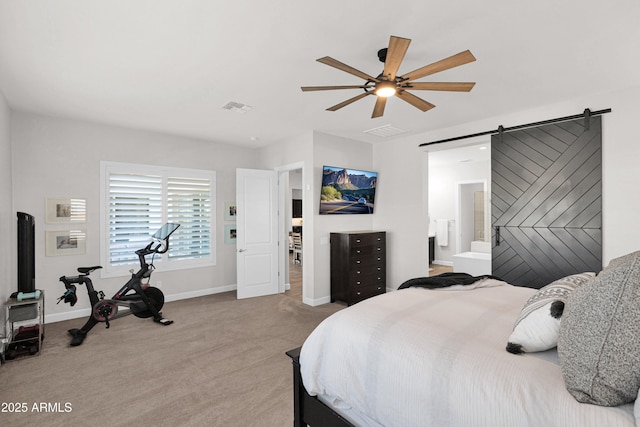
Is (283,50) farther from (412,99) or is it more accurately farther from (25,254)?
(25,254)

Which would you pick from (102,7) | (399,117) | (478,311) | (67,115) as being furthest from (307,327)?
(67,115)

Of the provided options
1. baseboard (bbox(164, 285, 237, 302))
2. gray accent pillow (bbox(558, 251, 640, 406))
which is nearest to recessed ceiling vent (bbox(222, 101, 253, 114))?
baseboard (bbox(164, 285, 237, 302))

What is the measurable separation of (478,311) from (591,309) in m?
0.86

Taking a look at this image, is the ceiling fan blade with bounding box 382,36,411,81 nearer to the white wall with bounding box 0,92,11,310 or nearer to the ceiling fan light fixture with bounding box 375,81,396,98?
the ceiling fan light fixture with bounding box 375,81,396,98

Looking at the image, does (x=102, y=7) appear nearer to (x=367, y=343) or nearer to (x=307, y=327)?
(x=367, y=343)

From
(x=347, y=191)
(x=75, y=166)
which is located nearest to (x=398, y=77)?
(x=347, y=191)

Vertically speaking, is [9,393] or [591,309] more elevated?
[591,309]

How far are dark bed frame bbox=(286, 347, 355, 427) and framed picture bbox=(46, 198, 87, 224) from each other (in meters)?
3.97

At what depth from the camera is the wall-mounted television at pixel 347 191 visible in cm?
493

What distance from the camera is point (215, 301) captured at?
5070 mm

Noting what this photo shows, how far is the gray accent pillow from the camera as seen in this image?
100cm

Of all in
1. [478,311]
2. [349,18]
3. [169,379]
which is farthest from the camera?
[169,379]

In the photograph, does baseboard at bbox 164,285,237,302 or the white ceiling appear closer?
the white ceiling

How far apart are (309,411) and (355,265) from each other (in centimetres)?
309
